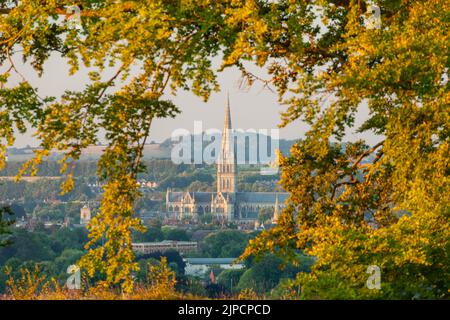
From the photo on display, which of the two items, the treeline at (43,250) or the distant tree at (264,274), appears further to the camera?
the treeline at (43,250)

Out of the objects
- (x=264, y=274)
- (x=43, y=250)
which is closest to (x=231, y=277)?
(x=264, y=274)

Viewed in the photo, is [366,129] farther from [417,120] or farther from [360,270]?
[360,270]

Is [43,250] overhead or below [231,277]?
overhead

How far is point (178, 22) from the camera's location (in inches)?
749

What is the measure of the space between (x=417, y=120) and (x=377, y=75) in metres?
1.61

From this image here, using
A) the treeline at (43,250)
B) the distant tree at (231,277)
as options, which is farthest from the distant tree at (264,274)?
the treeline at (43,250)

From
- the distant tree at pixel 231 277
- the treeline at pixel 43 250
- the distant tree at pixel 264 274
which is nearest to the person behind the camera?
the distant tree at pixel 264 274

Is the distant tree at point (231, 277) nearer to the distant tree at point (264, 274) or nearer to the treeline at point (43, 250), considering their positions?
the distant tree at point (264, 274)

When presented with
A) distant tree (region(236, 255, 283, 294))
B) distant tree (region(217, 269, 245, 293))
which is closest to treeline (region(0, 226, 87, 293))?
distant tree (region(217, 269, 245, 293))

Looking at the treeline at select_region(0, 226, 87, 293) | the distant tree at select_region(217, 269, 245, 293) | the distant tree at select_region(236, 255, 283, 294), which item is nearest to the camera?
the distant tree at select_region(236, 255, 283, 294)

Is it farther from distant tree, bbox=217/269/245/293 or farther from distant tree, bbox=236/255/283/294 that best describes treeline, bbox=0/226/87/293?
distant tree, bbox=236/255/283/294

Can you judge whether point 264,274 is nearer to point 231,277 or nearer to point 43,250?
point 231,277

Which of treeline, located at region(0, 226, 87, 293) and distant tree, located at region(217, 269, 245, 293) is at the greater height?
treeline, located at region(0, 226, 87, 293)
